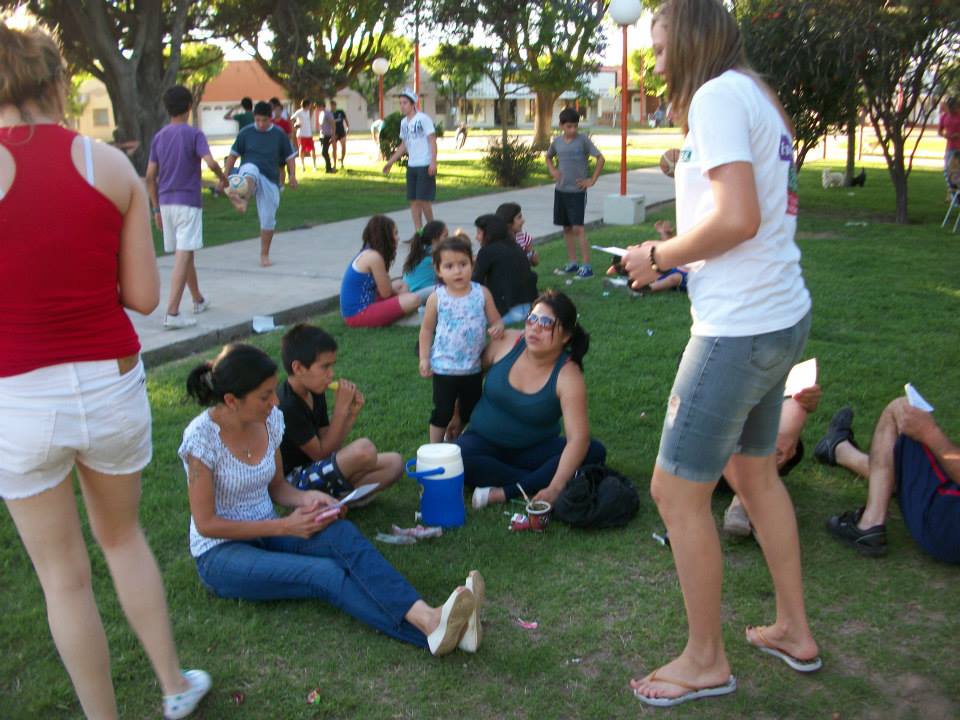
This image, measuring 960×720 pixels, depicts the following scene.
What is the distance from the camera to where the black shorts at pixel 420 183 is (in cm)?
1166

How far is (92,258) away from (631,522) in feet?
8.50

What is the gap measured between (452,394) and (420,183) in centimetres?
724

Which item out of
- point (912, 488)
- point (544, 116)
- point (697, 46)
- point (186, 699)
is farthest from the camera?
point (544, 116)

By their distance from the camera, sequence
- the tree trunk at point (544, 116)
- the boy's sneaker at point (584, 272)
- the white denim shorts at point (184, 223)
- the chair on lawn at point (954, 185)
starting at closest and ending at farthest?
the white denim shorts at point (184, 223) < the boy's sneaker at point (584, 272) < the chair on lawn at point (954, 185) < the tree trunk at point (544, 116)

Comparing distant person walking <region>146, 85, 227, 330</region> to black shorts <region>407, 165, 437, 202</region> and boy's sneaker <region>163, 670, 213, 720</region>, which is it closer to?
black shorts <region>407, 165, 437, 202</region>

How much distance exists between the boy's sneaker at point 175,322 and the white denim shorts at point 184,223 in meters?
0.58

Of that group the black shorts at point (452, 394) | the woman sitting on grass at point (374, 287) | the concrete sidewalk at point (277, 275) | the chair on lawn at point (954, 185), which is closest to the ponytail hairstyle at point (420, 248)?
the woman sitting on grass at point (374, 287)

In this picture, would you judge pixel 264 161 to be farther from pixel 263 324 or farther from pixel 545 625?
pixel 545 625

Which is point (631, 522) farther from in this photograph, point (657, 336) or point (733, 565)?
point (657, 336)

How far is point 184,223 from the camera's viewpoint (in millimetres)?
7621

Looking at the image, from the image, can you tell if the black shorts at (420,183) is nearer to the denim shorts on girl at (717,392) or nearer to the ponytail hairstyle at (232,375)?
the ponytail hairstyle at (232,375)

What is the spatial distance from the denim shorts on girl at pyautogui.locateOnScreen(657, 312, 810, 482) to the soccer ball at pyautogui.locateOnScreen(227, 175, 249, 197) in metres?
6.71

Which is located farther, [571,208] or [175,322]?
[571,208]

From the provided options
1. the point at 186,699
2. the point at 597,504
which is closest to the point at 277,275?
the point at 597,504
